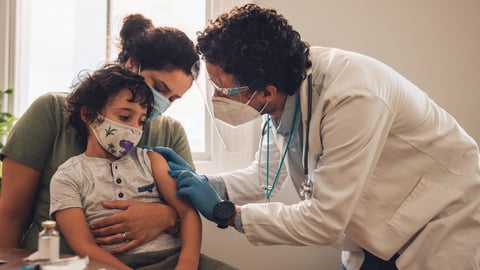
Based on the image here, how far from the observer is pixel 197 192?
156 cm

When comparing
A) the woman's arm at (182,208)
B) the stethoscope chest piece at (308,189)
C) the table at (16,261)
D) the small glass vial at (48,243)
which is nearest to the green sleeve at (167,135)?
the woman's arm at (182,208)

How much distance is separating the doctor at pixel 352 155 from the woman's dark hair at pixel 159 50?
0.22 m

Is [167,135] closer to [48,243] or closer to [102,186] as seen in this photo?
[102,186]

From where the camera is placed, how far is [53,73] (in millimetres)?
2584

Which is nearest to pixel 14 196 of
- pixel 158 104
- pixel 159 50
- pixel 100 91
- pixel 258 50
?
pixel 100 91

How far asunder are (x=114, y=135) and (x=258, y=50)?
502mm

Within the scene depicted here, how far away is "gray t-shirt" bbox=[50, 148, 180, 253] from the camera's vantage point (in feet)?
4.79

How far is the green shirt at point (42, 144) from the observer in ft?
5.22

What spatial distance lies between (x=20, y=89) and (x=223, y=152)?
1.10 metres

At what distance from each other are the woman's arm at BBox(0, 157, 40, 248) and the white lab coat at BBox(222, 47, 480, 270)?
0.70 m

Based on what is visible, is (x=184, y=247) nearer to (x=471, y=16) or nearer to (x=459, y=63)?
(x=459, y=63)

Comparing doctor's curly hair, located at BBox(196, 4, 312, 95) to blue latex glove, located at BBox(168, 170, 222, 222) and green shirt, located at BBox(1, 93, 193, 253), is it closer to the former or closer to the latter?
blue latex glove, located at BBox(168, 170, 222, 222)

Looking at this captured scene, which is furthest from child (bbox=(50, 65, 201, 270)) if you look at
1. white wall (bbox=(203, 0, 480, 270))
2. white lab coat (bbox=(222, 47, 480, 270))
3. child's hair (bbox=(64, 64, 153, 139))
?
white wall (bbox=(203, 0, 480, 270))

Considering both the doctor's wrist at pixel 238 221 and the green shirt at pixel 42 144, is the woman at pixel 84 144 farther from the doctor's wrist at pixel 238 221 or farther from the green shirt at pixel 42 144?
the doctor's wrist at pixel 238 221
